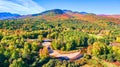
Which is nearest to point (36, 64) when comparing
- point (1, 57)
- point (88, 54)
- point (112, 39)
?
point (1, 57)

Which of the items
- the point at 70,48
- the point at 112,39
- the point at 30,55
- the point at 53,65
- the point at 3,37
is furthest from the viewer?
the point at 112,39

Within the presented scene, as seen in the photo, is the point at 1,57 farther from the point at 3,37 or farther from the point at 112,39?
the point at 112,39

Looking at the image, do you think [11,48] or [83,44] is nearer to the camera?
[11,48]

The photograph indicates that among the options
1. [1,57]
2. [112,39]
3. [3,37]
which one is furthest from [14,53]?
[112,39]

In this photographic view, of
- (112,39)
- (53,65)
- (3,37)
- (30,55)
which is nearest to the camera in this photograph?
(53,65)

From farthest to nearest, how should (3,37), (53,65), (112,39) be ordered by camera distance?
(112,39), (3,37), (53,65)

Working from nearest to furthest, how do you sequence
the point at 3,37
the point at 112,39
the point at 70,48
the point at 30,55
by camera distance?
the point at 30,55 → the point at 70,48 → the point at 3,37 → the point at 112,39

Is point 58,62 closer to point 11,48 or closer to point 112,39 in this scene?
point 11,48

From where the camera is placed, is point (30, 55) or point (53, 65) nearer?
point (53, 65)
